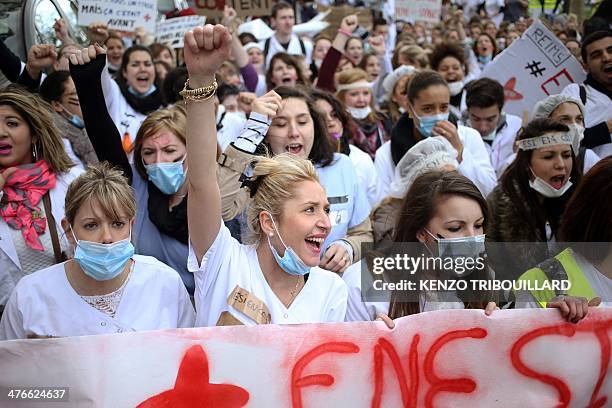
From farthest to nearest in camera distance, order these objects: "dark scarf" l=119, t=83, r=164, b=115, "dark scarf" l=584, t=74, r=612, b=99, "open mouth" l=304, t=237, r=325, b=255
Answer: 1. "dark scarf" l=119, t=83, r=164, b=115
2. "dark scarf" l=584, t=74, r=612, b=99
3. "open mouth" l=304, t=237, r=325, b=255

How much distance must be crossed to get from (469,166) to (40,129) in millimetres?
2352

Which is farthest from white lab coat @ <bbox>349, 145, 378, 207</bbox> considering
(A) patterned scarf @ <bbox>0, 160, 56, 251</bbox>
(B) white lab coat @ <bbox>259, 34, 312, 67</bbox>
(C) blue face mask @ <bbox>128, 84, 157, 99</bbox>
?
(B) white lab coat @ <bbox>259, 34, 312, 67</bbox>

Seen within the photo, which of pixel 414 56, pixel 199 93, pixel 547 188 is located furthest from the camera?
pixel 414 56

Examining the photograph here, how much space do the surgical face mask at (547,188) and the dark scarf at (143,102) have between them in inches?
127

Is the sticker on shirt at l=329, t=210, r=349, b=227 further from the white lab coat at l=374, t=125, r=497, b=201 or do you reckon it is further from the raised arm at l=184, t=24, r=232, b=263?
the raised arm at l=184, t=24, r=232, b=263

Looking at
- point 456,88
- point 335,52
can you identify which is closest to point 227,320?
point 335,52

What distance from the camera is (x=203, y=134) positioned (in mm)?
2303

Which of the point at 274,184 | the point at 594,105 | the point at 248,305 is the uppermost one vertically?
the point at 274,184

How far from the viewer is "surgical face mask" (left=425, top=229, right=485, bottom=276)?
2719 mm

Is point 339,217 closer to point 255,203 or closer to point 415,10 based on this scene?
point 255,203

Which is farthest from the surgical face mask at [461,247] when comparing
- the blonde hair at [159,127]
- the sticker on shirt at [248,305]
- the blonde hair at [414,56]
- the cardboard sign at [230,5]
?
the cardboard sign at [230,5]

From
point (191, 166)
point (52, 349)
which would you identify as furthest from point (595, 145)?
point (52, 349)

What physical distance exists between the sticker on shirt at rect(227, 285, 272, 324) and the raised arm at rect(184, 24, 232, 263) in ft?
0.55

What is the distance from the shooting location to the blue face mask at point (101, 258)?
2.58 metres
